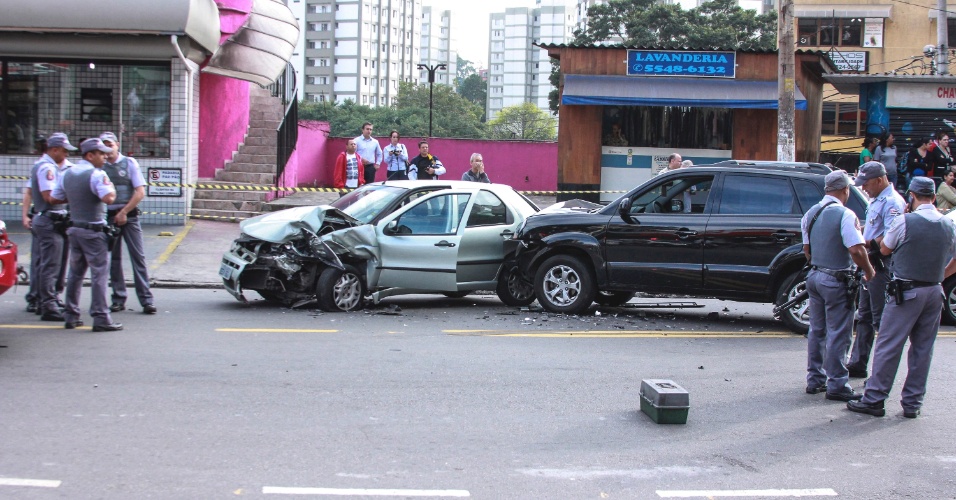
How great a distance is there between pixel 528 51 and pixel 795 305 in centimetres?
17372

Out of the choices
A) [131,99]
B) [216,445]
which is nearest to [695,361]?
[216,445]

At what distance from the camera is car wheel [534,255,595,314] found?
37.4 ft

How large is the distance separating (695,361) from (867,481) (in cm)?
339

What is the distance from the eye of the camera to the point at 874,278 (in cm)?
862

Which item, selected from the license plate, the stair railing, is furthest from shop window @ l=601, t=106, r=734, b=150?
the license plate

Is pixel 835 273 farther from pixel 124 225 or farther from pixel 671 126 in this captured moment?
pixel 671 126

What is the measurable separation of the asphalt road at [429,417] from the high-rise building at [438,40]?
177 meters

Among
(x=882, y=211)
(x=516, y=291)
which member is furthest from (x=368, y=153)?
(x=882, y=211)

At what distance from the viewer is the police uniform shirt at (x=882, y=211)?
877 cm

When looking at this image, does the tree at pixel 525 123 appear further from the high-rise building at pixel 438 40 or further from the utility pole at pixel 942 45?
the high-rise building at pixel 438 40

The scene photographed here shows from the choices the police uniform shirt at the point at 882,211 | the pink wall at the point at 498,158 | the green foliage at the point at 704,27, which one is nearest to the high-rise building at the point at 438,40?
the green foliage at the point at 704,27

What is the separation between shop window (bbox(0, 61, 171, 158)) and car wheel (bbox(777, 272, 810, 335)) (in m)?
12.3

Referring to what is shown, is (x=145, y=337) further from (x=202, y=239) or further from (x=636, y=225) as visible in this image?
(x=202, y=239)

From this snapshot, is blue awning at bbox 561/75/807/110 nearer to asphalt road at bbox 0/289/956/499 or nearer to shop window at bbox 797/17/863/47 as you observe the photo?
asphalt road at bbox 0/289/956/499
